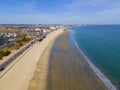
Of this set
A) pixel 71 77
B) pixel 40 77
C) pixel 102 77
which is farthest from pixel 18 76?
pixel 102 77

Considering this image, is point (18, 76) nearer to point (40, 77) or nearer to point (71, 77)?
point (40, 77)

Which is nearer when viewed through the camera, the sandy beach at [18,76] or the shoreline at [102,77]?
the sandy beach at [18,76]

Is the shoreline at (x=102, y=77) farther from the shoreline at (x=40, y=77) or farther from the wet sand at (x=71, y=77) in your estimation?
the shoreline at (x=40, y=77)

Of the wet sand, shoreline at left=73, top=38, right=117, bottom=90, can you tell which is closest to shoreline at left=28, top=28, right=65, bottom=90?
the wet sand

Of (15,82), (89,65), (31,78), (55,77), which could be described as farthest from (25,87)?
(89,65)

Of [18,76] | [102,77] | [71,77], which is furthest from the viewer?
[102,77]

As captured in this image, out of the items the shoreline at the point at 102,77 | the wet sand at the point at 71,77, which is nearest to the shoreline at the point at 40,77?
the wet sand at the point at 71,77

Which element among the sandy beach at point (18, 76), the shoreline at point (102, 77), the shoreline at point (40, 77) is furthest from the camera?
the shoreline at point (102, 77)

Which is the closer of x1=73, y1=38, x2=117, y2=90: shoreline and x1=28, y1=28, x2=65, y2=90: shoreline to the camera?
x1=28, y1=28, x2=65, y2=90: shoreline

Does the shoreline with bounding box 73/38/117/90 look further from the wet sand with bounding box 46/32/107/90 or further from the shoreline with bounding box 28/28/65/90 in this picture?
the shoreline with bounding box 28/28/65/90

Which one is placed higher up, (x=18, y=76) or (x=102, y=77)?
(x=18, y=76)

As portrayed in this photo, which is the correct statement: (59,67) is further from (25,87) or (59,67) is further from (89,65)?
(25,87)
